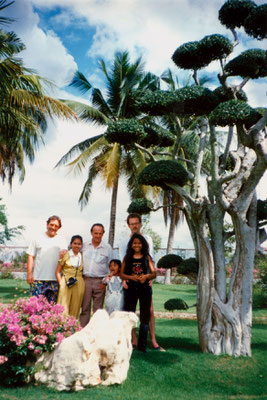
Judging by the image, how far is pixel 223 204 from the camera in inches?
263

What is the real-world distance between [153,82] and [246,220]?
11620 millimetres

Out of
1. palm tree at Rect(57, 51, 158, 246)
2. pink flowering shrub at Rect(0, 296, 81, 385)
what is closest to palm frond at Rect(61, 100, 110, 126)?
palm tree at Rect(57, 51, 158, 246)

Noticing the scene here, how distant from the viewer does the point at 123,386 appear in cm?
469

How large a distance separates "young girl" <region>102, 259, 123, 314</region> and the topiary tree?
154 cm

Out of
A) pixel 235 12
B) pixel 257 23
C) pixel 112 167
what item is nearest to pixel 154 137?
pixel 235 12

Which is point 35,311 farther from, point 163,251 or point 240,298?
point 163,251

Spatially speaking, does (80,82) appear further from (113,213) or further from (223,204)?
(223,204)

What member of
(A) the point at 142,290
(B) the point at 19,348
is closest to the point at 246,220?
(A) the point at 142,290

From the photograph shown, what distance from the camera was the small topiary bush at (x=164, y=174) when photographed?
671 cm

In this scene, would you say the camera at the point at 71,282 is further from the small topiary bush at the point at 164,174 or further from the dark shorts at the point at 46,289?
the small topiary bush at the point at 164,174

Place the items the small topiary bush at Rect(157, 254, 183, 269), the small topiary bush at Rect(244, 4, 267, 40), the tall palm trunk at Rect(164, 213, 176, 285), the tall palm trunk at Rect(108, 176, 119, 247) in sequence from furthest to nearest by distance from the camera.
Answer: the tall palm trunk at Rect(164, 213, 176, 285) → the tall palm trunk at Rect(108, 176, 119, 247) → the small topiary bush at Rect(157, 254, 183, 269) → the small topiary bush at Rect(244, 4, 267, 40)

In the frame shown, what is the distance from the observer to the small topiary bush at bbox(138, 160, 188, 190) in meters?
6.71

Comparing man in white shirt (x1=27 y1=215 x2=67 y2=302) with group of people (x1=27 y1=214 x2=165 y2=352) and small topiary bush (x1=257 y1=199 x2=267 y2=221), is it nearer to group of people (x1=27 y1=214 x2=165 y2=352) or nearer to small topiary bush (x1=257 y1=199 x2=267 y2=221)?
group of people (x1=27 y1=214 x2=165 y2=352)

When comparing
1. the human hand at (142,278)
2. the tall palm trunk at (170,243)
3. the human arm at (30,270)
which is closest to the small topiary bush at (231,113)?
the human hand at (142,278)
